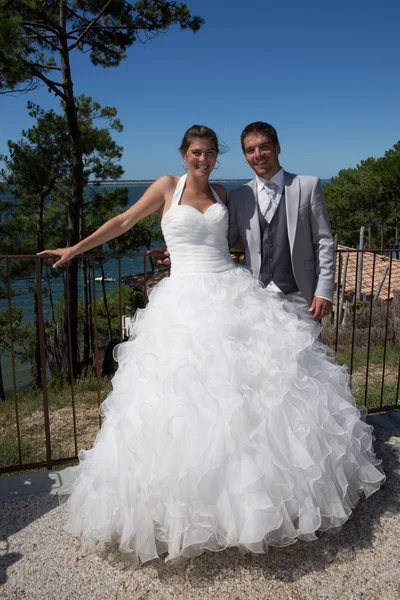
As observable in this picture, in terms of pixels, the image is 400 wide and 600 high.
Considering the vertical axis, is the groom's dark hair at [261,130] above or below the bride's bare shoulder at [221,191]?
above

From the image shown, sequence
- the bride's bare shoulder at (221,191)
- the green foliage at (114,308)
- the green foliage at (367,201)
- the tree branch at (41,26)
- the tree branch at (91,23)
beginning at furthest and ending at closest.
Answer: the green foliage at (367,201) < the green foliage at (114,308) < the tree branch at (91,23) < the tree branch at (41,26) < the bride's bare shoulder at (221,191)

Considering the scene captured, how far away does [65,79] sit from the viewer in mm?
11516

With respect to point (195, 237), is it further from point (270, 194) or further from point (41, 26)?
point (41, 26)

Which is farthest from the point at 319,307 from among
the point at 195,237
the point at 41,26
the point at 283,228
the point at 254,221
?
the point at 41,26

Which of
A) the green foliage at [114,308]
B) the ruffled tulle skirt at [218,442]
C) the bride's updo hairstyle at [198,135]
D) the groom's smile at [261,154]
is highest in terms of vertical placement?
the bride's updo hairstyle at [198,135]

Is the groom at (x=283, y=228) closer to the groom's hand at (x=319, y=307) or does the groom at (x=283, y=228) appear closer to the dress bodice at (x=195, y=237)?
the groom's hand at (x=319, y=307)

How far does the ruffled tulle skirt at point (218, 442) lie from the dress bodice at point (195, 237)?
0.74 ft

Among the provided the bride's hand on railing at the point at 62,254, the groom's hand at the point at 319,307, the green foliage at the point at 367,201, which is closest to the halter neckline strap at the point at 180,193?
the bride's hand on railing at the point at 62,254

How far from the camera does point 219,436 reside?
189 cm

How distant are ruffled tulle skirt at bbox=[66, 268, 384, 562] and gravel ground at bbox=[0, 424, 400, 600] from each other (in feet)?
0.34

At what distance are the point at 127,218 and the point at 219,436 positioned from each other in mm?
1332

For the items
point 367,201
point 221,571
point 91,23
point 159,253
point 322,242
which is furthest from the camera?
point 367,201

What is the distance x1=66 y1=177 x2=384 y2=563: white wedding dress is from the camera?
1864 millimetres

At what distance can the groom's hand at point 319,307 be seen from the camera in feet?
8.66
